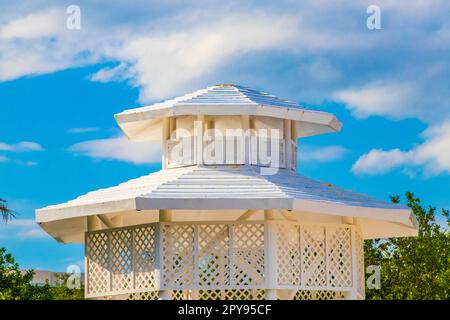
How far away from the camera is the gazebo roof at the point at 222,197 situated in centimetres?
2366

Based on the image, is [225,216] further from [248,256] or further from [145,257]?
[145,257]

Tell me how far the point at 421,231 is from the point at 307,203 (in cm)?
2059

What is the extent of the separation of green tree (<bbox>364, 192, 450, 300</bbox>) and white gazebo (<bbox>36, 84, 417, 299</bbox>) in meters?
12.3

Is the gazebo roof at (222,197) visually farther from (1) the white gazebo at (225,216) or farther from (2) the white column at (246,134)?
(2) the white column at (246,134)

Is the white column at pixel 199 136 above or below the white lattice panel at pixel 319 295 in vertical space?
above

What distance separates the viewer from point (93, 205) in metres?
24.8

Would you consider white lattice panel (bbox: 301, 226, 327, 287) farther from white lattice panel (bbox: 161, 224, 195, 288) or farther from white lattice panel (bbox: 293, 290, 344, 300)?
white lattice panel (bbox: 161, 224, 195, 288)

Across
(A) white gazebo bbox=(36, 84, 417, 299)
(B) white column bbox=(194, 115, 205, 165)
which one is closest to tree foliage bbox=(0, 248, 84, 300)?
(A) white gazebo bbox=(36, 84, 417, 299)

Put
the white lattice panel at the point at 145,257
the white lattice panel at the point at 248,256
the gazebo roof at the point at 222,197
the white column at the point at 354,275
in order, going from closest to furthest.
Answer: the gazebo roof at the point at 222,197 → the white lattice panel at the point at 248,256 → the white lattice panel at the point at 145,257 → the white column at the point at 354,275

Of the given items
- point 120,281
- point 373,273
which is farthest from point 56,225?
point 373,273

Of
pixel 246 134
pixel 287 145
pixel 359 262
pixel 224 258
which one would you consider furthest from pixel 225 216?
pixel 359 262

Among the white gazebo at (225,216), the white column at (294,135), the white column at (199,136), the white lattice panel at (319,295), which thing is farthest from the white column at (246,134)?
the white lattice panel at (319,295)

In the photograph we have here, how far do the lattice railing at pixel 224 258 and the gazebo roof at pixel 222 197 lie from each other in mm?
719

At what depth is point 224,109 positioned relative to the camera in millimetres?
25797
